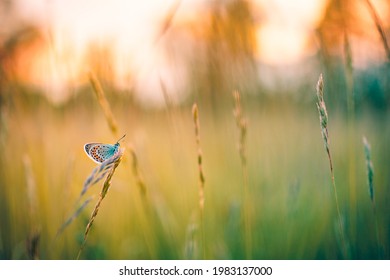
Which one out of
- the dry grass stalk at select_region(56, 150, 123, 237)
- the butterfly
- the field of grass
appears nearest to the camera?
the dry grass stalk at select_region(56, 150, 123, 237)

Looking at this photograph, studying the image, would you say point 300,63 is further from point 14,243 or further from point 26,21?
point 14,243

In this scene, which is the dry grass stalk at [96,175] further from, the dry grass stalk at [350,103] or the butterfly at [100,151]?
the dry grass stalk at [350,103]

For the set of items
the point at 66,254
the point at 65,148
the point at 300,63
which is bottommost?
the point at 66,254

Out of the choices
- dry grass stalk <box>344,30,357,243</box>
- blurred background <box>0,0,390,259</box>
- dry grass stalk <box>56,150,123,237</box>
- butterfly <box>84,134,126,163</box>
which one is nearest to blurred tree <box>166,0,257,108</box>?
blurred background <box>0,0,390,259</box>

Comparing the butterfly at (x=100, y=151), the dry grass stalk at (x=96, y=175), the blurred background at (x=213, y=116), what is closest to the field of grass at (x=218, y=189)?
the blurred background at (x=213, y=116)

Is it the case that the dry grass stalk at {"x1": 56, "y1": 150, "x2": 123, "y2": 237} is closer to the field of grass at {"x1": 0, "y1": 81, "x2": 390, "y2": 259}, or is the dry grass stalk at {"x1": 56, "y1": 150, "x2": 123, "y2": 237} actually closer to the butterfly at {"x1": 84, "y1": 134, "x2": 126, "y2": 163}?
the butterfly at {"x1": 84, "y1": 134, "x2": 126, "y2": 163}
